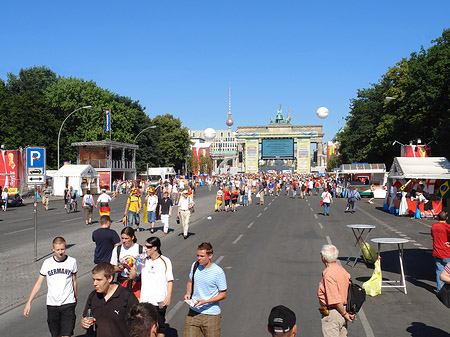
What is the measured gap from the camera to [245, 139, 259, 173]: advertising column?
466 ft

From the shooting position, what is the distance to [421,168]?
80.6ft

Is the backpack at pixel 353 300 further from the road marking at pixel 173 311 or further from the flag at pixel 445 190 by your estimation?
the flag at pixel 445 190

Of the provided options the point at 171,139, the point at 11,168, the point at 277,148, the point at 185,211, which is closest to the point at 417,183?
the point at 185,211

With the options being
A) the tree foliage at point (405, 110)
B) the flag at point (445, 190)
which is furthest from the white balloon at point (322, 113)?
the flag at point (445, 190)

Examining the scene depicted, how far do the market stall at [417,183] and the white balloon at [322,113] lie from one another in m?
79.1

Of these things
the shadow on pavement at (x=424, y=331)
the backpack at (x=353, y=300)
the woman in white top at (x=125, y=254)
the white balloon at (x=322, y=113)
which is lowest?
the shadow on pavement at (x=424, y=331)

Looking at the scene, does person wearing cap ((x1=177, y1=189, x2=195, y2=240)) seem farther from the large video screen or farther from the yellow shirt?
the large video screen

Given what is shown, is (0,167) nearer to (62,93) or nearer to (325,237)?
(62,93)

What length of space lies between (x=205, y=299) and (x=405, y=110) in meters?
44.2

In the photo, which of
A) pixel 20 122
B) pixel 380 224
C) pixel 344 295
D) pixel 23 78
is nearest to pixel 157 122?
pixel 23 78

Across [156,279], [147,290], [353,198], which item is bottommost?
[353,198]

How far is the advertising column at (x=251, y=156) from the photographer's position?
466 ft

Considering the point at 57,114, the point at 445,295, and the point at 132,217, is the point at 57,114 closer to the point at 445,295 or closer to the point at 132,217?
the point at 132,217

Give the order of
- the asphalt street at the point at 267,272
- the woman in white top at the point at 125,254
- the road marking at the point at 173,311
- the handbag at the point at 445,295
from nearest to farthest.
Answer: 1. the handbag at the point at 445,295
2. the woman in white top at the point at 125,254
3. the asphalt street at the point at 267,272
4. the road marking at the point at 173,311
